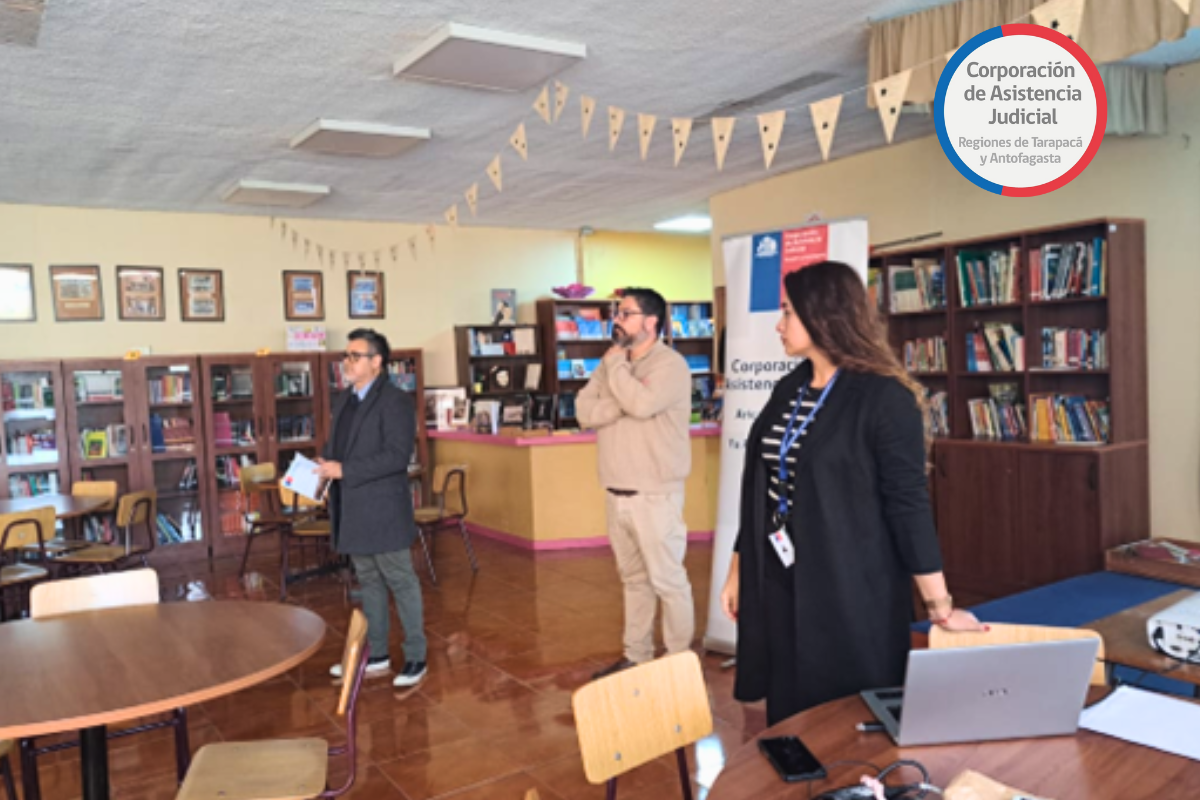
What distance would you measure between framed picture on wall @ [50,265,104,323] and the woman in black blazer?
23.3ft

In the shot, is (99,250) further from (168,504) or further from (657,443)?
(657,443)

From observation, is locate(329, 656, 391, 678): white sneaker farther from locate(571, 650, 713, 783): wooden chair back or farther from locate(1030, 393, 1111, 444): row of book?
locate(1030, 393, 1111, 444): row of book

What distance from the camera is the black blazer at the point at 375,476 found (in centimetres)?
404

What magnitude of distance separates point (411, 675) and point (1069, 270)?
4182 millimetres

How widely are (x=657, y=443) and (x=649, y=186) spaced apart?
4.22m

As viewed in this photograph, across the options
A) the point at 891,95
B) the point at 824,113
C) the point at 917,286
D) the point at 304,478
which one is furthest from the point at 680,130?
the point at 304,478

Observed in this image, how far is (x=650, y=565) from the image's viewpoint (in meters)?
3.80

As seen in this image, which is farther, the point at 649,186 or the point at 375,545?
the point at 649,186

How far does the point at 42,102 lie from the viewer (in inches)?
185

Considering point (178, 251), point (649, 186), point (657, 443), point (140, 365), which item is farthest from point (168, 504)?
point (657, 443)

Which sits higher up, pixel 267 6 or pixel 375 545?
pixel 267 6

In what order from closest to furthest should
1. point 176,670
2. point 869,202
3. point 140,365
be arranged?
point 176,670 → point 869,202 → point 140,365

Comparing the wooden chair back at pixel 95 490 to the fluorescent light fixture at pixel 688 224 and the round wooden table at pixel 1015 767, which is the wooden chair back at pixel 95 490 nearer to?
the fluorescent light fixture at pixel 688 224

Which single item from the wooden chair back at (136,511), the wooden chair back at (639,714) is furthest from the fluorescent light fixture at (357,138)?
the wooden chair back at (639,714)
